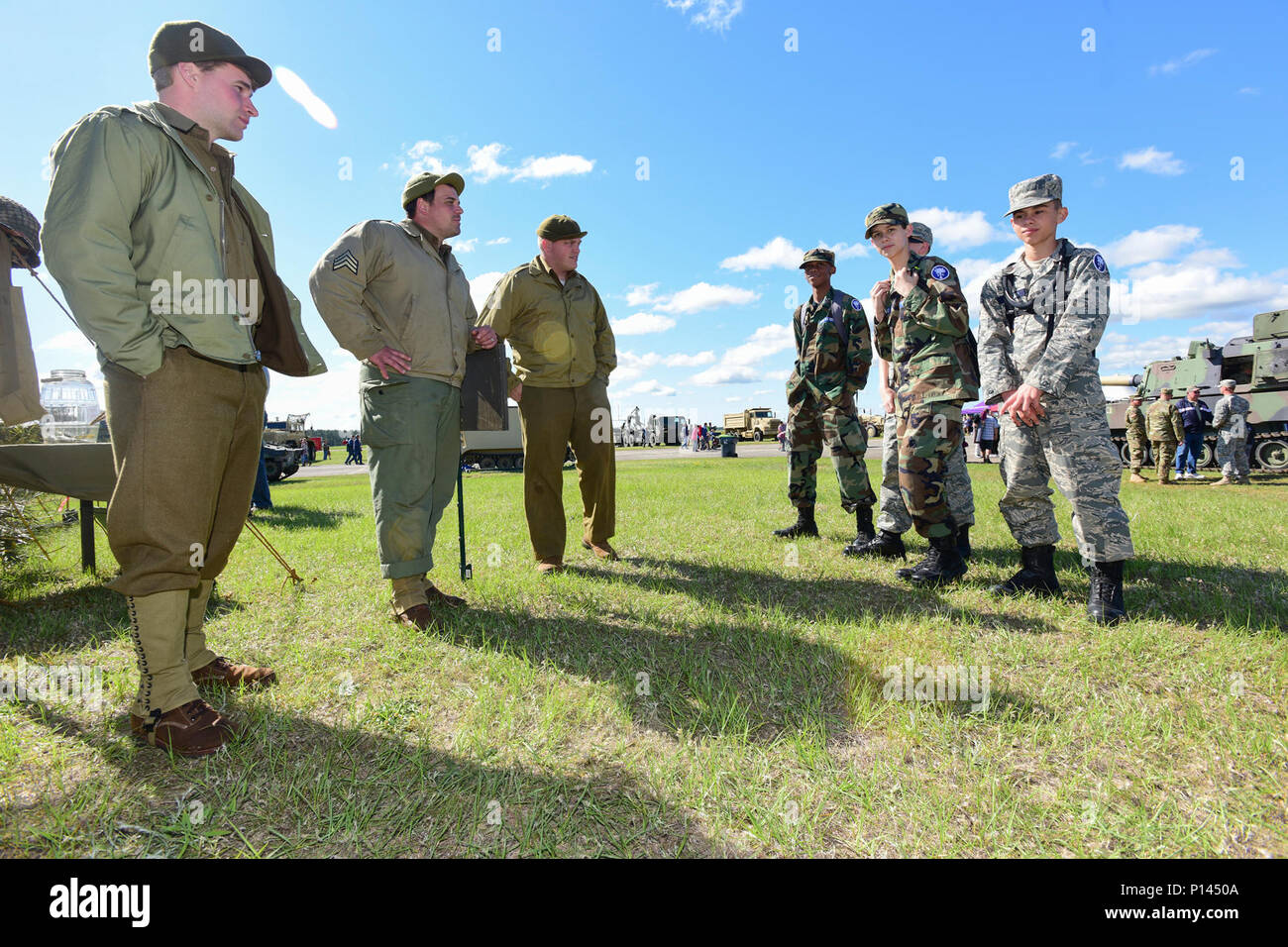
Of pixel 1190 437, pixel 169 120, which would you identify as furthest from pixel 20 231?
pixel 1190 437

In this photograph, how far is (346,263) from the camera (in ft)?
10.2

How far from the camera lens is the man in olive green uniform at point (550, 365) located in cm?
432

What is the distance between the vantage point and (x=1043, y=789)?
5.75ft

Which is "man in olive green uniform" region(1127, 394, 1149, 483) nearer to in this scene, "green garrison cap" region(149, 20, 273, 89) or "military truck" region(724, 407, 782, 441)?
"green garrison cap" region(149, 20, 273, 89)

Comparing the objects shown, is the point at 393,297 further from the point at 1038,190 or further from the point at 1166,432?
the point at 1166,432

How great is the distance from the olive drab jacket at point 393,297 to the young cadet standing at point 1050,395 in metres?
3.25

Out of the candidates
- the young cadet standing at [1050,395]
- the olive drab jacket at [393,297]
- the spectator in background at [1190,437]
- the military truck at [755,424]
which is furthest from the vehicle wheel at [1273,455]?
the military truck at [755,424]

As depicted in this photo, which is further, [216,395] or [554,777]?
[216,395]

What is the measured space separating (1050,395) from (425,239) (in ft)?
12.1

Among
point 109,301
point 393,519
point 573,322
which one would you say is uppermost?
point 573,322

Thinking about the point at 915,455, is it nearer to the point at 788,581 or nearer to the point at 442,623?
the point at 788,581

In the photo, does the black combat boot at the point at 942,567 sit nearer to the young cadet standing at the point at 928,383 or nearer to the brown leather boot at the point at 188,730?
the young cadet standing at the point at 928,383
